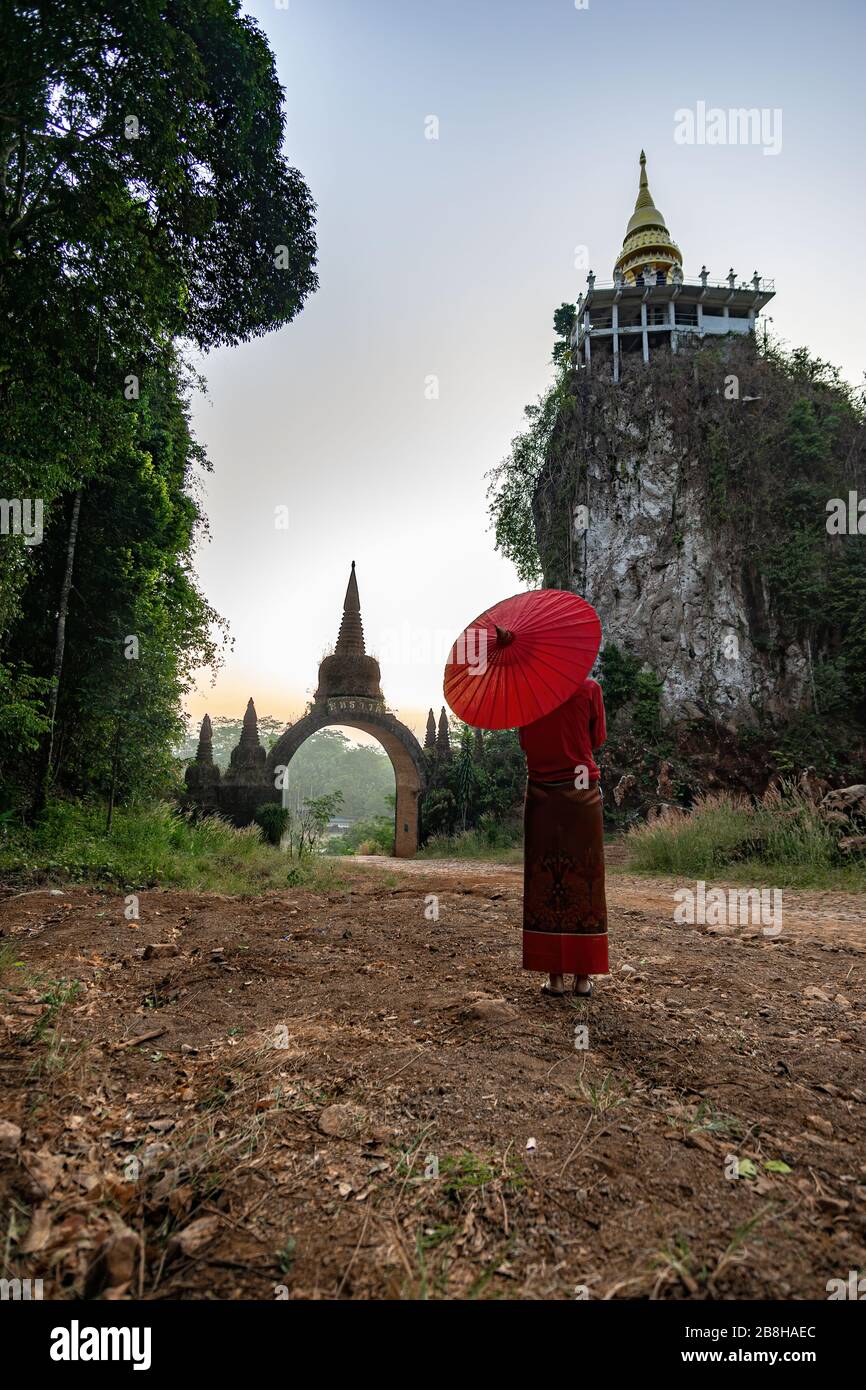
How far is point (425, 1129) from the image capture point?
77.0 inches

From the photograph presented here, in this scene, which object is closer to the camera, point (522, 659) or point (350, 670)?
point (522, 659)

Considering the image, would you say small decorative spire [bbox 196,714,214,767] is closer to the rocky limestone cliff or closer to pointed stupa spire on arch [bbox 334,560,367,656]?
pointed stupa spire on arch [bbox 334,560,367,656]

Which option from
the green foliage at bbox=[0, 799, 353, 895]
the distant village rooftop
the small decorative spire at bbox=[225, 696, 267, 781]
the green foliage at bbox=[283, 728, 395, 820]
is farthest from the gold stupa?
the green foliage at bbox=[283, 728, 395, 820]

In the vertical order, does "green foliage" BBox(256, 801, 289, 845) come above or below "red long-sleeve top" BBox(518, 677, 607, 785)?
below

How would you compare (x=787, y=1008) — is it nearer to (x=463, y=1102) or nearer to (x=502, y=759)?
(x=463, y=1102)

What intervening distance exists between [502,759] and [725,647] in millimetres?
7373

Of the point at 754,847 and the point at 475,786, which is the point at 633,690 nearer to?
the point at 475,786

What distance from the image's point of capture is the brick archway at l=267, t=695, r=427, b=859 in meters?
18.1

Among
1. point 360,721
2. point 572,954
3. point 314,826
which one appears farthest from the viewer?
point 360,721

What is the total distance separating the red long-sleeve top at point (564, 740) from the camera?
3549mm

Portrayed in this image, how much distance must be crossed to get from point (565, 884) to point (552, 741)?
2.68ft

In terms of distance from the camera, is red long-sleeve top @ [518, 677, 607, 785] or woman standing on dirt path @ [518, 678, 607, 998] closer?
woman standing on dirt path @ [518, 678, 607, 998]

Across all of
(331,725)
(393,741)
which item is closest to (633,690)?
(393,741)
